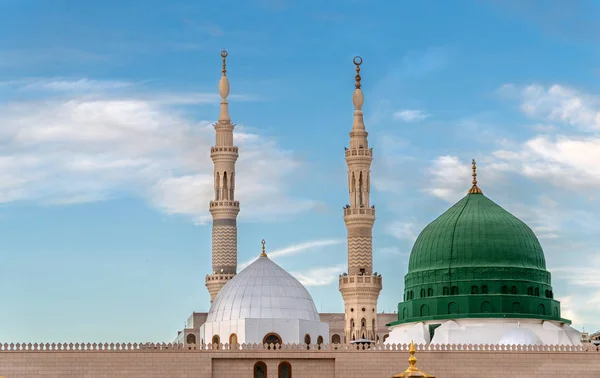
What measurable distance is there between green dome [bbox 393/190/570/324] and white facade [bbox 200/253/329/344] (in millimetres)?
5755

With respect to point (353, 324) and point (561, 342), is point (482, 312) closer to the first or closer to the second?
point (561, 342)

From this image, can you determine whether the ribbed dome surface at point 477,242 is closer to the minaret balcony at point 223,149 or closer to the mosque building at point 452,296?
the mosque building at point 452,296

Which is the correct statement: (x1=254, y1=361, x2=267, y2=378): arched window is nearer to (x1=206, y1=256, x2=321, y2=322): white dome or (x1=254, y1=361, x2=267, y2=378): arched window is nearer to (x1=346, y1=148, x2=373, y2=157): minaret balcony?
(x1=206, y1=256, x2=321, y2=322): white dome

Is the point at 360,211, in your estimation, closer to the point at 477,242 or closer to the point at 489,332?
the point at 477,242

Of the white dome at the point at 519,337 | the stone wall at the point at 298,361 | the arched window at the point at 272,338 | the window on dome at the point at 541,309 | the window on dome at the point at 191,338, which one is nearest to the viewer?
the stone wall at the point at 298,361

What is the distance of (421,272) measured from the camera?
58.6 m

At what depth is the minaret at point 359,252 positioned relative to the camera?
66250 millimetres

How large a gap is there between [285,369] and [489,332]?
9.49m

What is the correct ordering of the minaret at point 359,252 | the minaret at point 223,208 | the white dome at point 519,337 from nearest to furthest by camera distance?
the white dome at point 519,337
the minaret at point 359,252
the minaret at point 223,208

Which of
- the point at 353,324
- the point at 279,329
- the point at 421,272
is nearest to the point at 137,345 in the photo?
the point at 279,329

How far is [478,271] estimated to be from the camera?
57125 millimetres

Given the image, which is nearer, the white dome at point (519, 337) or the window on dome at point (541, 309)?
the white dome at point (519, 337)

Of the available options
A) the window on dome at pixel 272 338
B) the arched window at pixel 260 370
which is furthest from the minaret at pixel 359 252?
the arched window at pixel 260 370

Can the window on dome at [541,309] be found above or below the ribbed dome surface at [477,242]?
below
